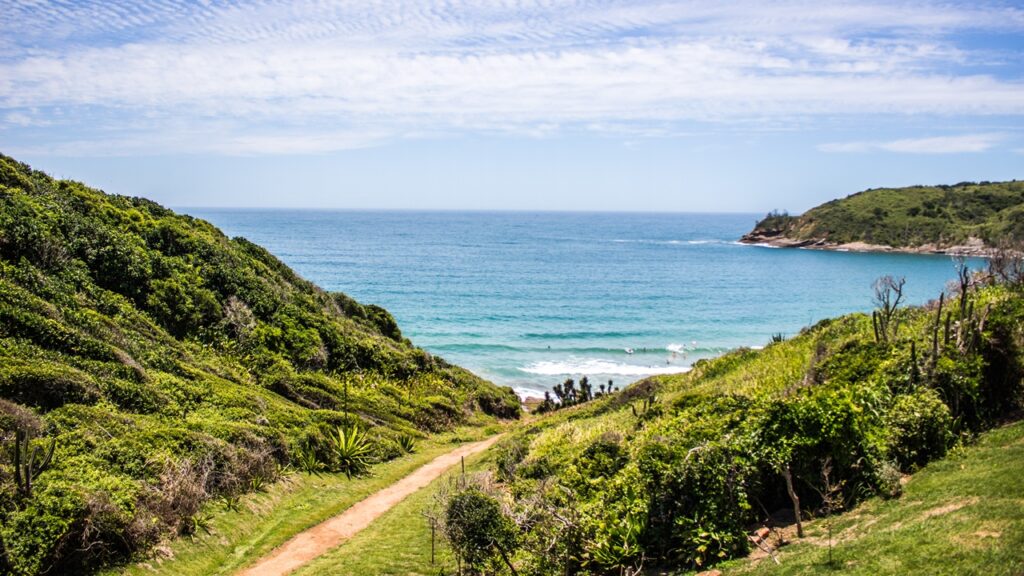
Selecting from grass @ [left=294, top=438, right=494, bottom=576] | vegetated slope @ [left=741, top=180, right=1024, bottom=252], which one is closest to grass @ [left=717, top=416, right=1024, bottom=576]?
grass @ [left=294, top=438, right=494, bottom=576]

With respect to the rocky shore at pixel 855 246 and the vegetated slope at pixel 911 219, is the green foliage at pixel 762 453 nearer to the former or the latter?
the rocky shore at pixel 855 246

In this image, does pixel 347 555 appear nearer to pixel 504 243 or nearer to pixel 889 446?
pixel 889 446

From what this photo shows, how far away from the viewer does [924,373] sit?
1620 cm

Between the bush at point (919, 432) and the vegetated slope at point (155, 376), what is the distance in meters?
14.8

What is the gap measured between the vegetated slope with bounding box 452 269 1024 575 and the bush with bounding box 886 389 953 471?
27 mm

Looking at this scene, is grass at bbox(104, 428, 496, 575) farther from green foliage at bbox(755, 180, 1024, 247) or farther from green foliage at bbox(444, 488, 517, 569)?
green foliage at bbox(755, 180, 1024, 247)

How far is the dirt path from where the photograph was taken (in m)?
15.0

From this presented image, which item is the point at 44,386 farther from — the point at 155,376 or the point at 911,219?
the point at 911,219

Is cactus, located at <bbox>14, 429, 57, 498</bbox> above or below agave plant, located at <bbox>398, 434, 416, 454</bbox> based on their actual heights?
above

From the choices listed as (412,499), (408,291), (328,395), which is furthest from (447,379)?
(408,291)

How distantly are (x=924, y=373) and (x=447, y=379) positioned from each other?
964 inches

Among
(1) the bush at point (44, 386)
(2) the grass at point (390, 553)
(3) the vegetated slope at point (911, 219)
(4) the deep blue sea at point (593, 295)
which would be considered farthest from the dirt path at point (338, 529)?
(3) the vegetated slope at point (911, 219)

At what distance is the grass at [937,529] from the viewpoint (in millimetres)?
9109

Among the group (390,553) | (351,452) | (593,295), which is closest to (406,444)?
(351,452)
